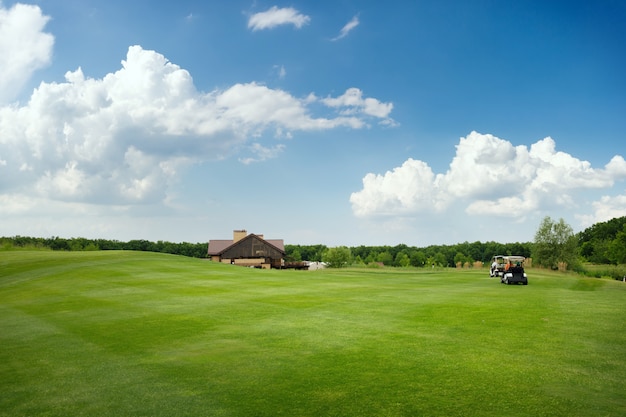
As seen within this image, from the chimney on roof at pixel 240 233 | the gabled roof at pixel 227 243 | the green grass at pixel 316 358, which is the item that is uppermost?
the chimney on roof at pixel 240 233

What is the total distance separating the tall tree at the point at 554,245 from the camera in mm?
97812

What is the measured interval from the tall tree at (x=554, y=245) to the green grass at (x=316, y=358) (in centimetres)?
8233

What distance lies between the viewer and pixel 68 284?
36.1 meters

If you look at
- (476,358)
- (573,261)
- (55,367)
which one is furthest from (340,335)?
(573,261)

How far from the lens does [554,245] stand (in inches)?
3947

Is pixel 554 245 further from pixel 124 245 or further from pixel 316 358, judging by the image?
pixel 124 245

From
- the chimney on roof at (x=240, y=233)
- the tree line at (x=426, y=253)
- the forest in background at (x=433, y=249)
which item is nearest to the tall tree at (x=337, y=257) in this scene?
the forest in background at (x=433, y=249)

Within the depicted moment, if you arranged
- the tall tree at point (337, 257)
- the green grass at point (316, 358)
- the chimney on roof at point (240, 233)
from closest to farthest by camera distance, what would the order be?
the green grass at point (316, 358), the chimney on roof at point (240, 233), the tall tree at point (337, 257)

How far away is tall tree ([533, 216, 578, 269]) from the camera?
321 ft

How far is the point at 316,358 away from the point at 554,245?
104 metres

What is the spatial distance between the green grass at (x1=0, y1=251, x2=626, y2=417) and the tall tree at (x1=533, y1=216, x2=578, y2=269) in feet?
270

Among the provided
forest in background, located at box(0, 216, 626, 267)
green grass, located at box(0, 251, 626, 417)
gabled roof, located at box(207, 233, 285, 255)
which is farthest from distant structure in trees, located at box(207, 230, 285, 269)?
green grass, located at box(0, 251, 626, 417)

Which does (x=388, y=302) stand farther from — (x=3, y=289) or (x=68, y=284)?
(x=3, y=289)

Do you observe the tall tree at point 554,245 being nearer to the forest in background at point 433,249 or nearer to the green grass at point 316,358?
the forest in background at point 433,249
